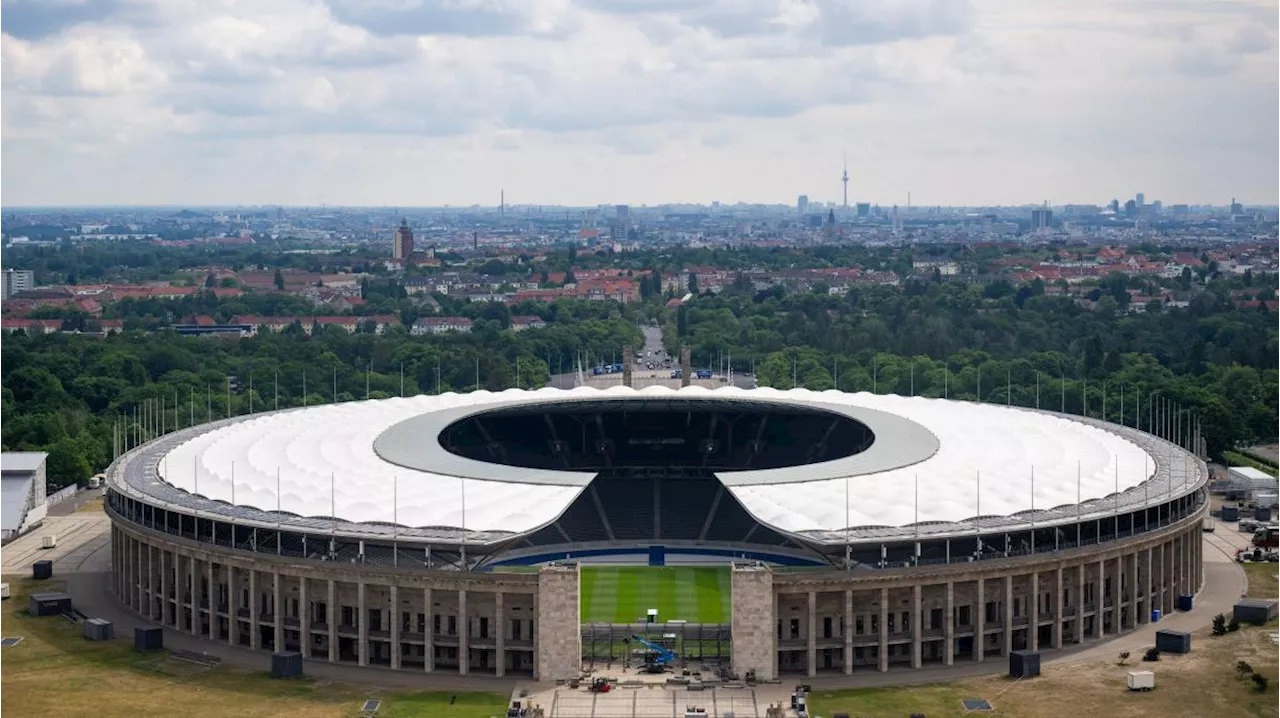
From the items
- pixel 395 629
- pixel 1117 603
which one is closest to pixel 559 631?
pixel 395 629

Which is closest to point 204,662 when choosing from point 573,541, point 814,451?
point 573,541

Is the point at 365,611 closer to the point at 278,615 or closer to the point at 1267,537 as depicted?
the point at 278,615

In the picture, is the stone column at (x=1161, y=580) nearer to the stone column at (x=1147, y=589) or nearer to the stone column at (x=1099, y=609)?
the stone column at (x=1147, y=589)

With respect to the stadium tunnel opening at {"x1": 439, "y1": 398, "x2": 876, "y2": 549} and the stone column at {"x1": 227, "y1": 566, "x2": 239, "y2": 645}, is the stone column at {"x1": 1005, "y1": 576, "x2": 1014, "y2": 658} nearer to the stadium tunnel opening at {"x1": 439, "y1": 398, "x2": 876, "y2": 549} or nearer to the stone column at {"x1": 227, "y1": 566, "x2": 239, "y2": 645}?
the stadium tunnel opening at {"x1": 439, "y1": 398, "x2": 876, "y2": 549}

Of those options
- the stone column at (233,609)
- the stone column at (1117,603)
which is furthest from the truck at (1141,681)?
the stone column at (233,609)

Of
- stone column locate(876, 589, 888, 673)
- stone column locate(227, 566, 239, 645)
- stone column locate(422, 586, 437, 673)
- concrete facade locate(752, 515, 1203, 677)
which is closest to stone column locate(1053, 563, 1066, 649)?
concrete facade locate(752, 515, 1203, 677)

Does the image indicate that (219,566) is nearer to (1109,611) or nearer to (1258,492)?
(1109,611)
